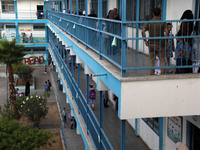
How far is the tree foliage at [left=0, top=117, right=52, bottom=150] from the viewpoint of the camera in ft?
34.2

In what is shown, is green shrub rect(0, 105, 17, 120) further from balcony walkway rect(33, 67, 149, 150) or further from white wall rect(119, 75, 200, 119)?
white wall rect(119, 75, 200, 119)

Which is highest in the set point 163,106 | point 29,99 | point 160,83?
point 160,83

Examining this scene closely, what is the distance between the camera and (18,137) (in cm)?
1083

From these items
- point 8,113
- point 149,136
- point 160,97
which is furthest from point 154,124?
point 8,113

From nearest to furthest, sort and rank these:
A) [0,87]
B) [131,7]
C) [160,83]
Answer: [160,83] → [131,7] → [0,87]

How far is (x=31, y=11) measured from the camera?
1438 inches

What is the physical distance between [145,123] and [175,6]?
4.25 m

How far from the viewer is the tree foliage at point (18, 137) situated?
10438 mm

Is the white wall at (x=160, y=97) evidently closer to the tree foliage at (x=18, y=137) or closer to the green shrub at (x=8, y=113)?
the tree foliage at (x=18, y=137)

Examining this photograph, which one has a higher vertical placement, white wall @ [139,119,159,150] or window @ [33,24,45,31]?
window @ [33,24,45,31]

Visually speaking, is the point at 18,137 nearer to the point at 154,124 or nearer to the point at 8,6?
the point at 154,124

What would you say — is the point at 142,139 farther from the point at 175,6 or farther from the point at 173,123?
the point at 175,6

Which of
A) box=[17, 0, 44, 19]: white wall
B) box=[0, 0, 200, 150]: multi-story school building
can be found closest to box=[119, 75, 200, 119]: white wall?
box=[0, 0, 200, 150]: multi-story school building

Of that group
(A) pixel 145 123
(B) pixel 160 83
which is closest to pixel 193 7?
(B) pixel 160 83
